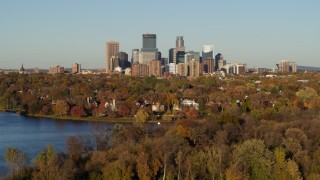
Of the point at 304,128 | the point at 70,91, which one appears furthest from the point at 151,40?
the point at 304,128

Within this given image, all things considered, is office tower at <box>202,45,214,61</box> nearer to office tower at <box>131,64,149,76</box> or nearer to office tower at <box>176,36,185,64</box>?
office tower at <box>176,36,185,64</box>

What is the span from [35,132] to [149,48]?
3398 centimetres

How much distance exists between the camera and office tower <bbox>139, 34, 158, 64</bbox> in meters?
42.7

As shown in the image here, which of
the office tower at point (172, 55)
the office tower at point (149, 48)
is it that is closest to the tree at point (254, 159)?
the office tower at point (149, 48)

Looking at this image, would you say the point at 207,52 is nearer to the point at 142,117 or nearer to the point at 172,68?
the point at 172,68

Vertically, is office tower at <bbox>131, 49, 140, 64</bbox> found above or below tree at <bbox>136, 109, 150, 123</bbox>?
above

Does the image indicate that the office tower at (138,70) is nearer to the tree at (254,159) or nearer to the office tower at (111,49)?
the office tower at (111,49)

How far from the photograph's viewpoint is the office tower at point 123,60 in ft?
136

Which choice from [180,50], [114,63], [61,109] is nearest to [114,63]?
[114,63]

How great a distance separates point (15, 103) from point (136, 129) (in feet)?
29.2

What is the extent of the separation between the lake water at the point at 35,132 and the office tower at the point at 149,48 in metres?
29.1

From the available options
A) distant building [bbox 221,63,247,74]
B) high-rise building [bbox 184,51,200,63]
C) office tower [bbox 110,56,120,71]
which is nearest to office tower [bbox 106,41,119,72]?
office tower [bbox 110,56,120,71]

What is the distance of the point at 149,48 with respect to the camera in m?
43.6

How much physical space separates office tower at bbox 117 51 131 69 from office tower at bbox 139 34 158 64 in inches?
45.5
